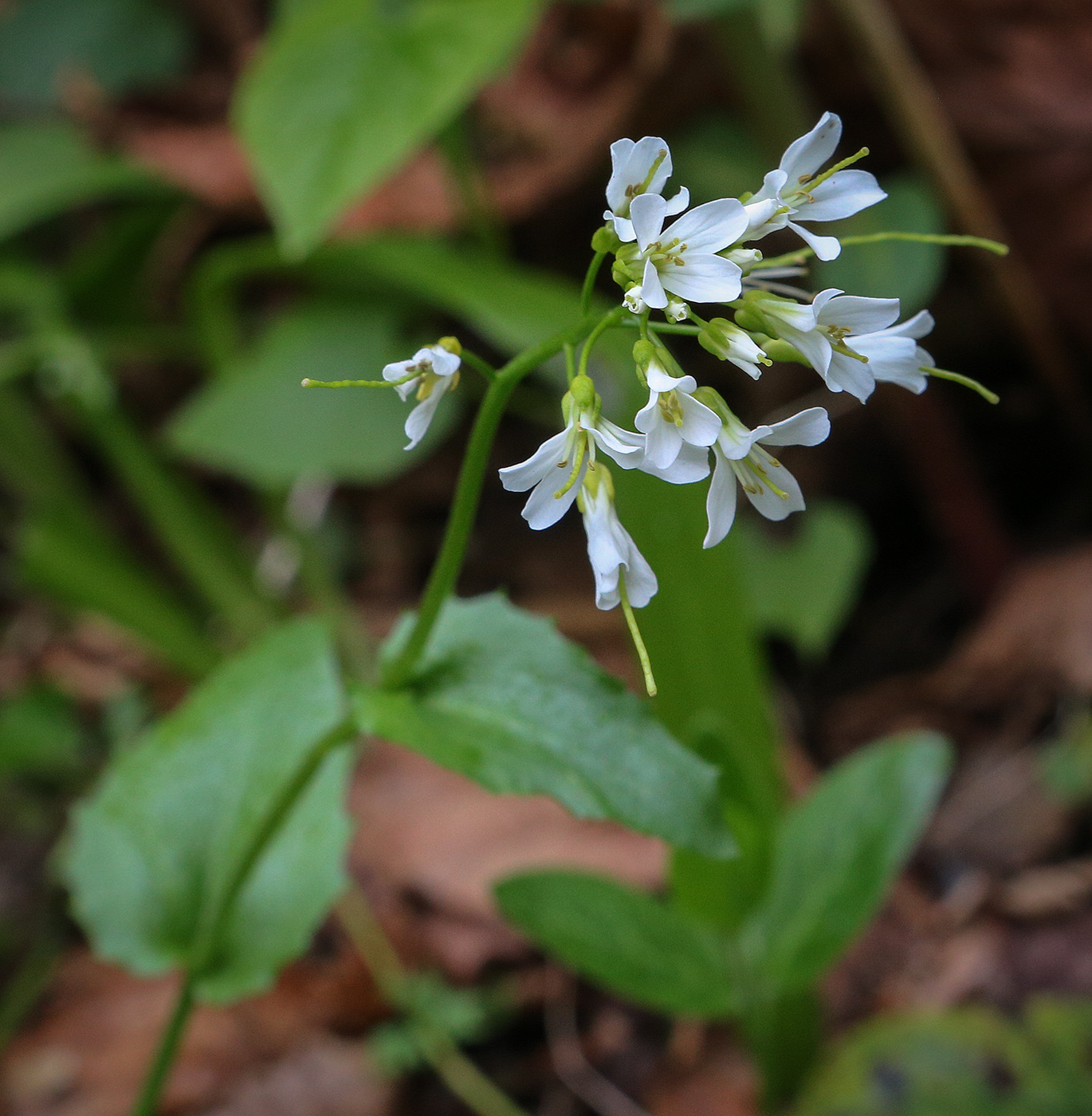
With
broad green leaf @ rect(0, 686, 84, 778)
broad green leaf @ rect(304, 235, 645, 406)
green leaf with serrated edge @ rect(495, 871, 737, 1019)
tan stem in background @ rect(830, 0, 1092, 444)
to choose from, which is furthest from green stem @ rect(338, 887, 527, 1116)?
tan stem in background @ rect(830, 0, 1092, 444)

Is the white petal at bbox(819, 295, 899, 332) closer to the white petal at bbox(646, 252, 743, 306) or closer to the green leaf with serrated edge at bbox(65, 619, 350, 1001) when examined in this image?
the white petal at bbox(646, 252, 743, 306)

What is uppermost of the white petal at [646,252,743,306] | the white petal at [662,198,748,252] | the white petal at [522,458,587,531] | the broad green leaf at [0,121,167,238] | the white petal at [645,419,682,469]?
the white petal at [662,198,748,252]

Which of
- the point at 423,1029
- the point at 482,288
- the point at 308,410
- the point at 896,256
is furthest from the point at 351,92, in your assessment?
the point at 423,1029

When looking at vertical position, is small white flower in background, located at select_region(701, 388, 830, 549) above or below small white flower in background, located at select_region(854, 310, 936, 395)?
below

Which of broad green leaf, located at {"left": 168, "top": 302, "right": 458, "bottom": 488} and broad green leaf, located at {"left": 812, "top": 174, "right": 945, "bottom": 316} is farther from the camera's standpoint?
broad green leaf, located at {"left": 168, "top": 302, "right": 458, "bottom": 488}

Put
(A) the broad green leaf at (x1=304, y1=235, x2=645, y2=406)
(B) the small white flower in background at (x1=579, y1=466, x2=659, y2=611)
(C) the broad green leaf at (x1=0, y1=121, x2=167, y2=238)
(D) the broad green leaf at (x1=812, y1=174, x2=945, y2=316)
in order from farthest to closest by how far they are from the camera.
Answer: (C) the broad green leaf at (x1=0, y1=121, x2=167, y2=238) → (D) the broad green leaf at (x1=812, y1=174, x2=945, y2=316) → (A) the broad green leaf at (x1=304, y1=235, x2=645, y2=406) → (B) the small white flower in background at (x1=579, y1=466, x2=659, y2=611)

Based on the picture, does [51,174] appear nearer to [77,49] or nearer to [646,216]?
[77,49]
